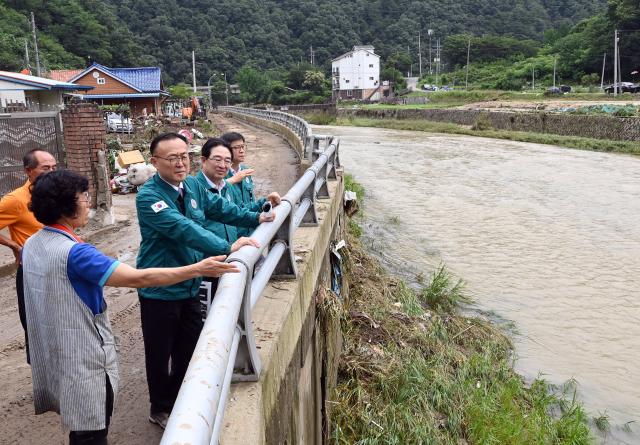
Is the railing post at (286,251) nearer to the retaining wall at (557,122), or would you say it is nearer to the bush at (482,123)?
the retaining wall at (557,122)

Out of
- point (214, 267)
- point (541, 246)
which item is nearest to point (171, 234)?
point (214, 267)

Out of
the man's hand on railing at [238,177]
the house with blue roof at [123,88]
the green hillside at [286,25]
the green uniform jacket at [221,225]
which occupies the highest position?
the green hillside at [286,25]

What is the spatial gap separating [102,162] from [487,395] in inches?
241

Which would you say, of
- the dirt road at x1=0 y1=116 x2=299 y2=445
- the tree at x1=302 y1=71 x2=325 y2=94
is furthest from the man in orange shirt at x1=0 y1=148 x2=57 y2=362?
the tree at x1=302 y1=71 x2=325 y2=94

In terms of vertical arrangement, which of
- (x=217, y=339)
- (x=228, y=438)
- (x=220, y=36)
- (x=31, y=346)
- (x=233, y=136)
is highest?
(x=220, y=36)

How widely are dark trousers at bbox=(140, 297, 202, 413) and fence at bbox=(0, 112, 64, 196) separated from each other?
6.22 metres

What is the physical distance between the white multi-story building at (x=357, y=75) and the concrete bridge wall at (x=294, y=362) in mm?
86261

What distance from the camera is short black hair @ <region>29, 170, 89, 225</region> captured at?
95.9 inches

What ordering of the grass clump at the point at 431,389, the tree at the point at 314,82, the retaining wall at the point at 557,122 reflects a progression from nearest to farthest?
the grass clump at the point at 431,389 → the retaining wall at the point at 557,122 → the tree at the point at 314,82

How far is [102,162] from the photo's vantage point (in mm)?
8688

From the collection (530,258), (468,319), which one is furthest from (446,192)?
(468,319)

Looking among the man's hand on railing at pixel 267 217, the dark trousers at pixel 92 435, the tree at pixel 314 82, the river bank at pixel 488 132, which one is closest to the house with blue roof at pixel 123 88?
the river bank at pixel 488 132

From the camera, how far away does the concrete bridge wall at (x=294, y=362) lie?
2309 mm

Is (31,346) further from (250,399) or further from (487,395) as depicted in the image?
(487,395)
